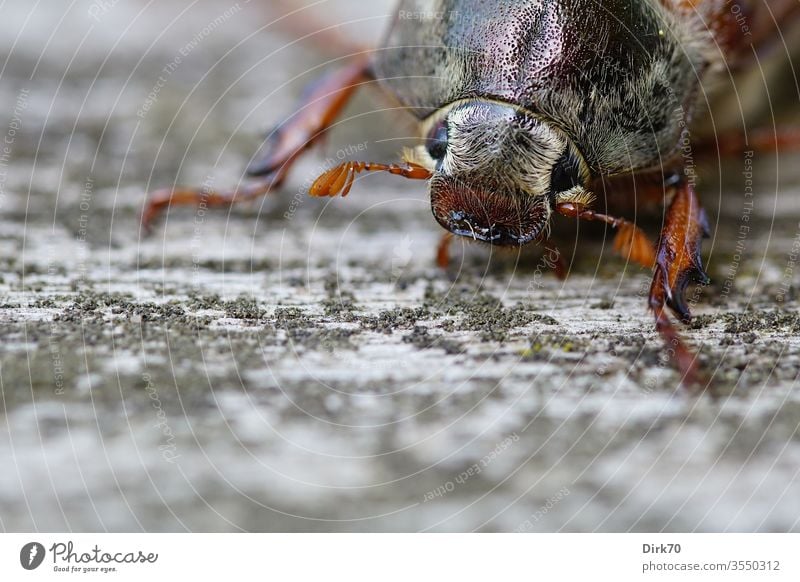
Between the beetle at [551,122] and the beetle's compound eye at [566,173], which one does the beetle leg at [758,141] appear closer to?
the beetle at [551,122]

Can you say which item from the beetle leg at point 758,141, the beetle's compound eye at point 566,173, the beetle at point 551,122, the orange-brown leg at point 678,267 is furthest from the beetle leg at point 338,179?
the beetle leg at point 758,141

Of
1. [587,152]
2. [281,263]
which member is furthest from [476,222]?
[281,263]

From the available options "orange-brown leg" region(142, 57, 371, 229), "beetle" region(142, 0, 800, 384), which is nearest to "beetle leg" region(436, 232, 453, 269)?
"beetle" region(142, 0, 800, 384)

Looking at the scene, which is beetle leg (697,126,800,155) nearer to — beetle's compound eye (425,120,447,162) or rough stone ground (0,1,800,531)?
rough stone ground (0,1,800,531)

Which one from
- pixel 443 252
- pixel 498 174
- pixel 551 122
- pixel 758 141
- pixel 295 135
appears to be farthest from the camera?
pixel 758 141

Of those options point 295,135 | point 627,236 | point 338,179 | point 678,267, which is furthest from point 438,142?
point 295,135

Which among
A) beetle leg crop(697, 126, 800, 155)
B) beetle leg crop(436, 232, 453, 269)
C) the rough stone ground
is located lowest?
the rough stone ground

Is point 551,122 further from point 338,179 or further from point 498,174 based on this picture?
point 338,179
